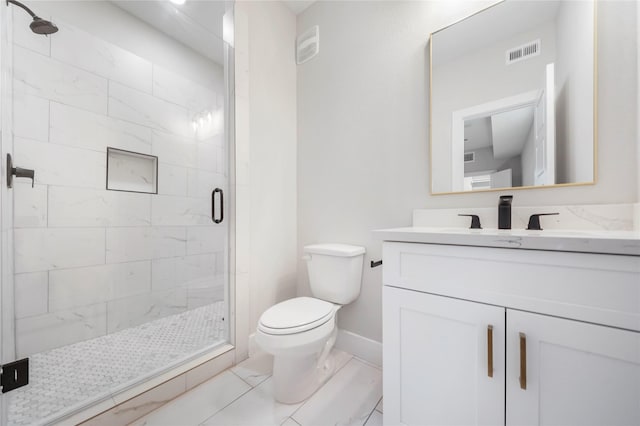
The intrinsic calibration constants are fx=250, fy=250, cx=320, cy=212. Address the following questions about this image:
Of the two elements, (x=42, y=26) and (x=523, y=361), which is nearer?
(x=523, y=361)

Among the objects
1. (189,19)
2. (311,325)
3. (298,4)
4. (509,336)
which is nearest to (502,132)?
(509,336)

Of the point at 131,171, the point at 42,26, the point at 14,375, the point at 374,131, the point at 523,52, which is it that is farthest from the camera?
the point at 131,171

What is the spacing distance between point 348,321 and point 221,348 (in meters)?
0.81

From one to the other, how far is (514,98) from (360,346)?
1.59m

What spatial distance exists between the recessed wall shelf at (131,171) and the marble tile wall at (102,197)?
0.04 metres

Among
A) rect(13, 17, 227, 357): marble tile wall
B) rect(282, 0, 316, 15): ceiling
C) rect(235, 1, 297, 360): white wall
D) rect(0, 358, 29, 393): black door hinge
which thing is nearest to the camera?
rect(0, 358, 29, 393): black door hinge

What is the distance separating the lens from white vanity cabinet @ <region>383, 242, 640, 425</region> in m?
0.61

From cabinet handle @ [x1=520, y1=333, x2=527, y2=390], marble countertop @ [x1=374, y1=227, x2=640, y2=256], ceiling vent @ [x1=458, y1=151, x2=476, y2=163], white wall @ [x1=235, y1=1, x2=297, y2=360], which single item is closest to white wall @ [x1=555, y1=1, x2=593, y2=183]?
ceiling vent @ [x1=458, y1=151, x2=476, y2=163]

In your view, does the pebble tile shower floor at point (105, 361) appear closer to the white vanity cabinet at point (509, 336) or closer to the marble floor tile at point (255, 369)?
the marble floor tile at point (255, 369)

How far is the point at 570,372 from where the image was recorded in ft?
2.15

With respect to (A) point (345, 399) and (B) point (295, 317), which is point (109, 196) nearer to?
(B) point (295, 317)

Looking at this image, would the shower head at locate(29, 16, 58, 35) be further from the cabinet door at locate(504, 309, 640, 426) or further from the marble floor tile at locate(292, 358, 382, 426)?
the cabinet door at locate(504, 309, 640, 426)

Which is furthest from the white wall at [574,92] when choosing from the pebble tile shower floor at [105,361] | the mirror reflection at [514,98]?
the pebble tile shower floor at [105,361]

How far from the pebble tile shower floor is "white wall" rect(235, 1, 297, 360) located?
0.31 metres
